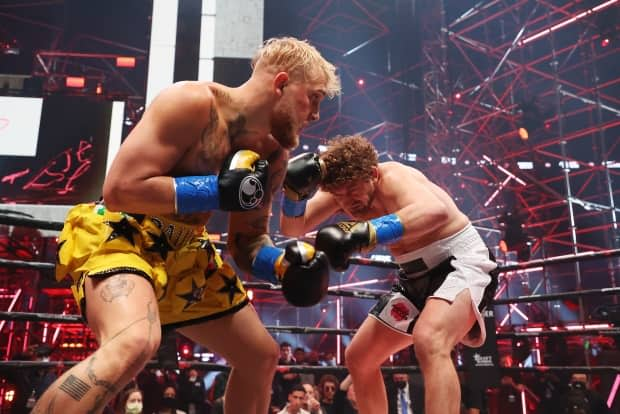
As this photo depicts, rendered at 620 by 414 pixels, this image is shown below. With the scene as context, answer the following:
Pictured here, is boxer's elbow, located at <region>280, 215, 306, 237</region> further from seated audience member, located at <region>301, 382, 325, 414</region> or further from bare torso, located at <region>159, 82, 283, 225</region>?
seated audience member, located at <region>301, 382, 325, 414</region>

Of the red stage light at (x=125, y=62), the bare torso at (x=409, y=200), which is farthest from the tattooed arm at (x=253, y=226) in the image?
the red stage light at (x=125, y=62)

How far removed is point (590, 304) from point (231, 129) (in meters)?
7.75

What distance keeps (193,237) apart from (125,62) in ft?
26.4

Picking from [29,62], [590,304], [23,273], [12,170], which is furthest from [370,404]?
[29,62]

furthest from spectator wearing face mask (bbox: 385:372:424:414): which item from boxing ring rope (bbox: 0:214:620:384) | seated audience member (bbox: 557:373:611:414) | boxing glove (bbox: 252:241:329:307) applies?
boxing glove (bbox: 252:241:329:307)

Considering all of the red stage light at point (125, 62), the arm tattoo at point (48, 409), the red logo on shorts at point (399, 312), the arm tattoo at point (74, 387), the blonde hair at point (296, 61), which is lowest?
the arm tattoo at point (48, 409)

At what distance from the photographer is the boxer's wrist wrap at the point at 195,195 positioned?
121 cm

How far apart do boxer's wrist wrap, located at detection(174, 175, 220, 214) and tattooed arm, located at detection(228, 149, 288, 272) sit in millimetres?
281

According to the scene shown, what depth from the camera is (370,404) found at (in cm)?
192

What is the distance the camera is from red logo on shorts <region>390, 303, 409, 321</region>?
1.93 m

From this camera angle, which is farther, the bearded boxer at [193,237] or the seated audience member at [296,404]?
the seated audience member at [296,404]

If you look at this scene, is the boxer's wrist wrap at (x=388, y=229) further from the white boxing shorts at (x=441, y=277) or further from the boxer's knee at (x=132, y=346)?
the boxer's knee at (x=132, y=346)

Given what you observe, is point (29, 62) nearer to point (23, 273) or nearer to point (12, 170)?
point (12, 170)

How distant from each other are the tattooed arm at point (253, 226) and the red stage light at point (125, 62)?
311 inches
